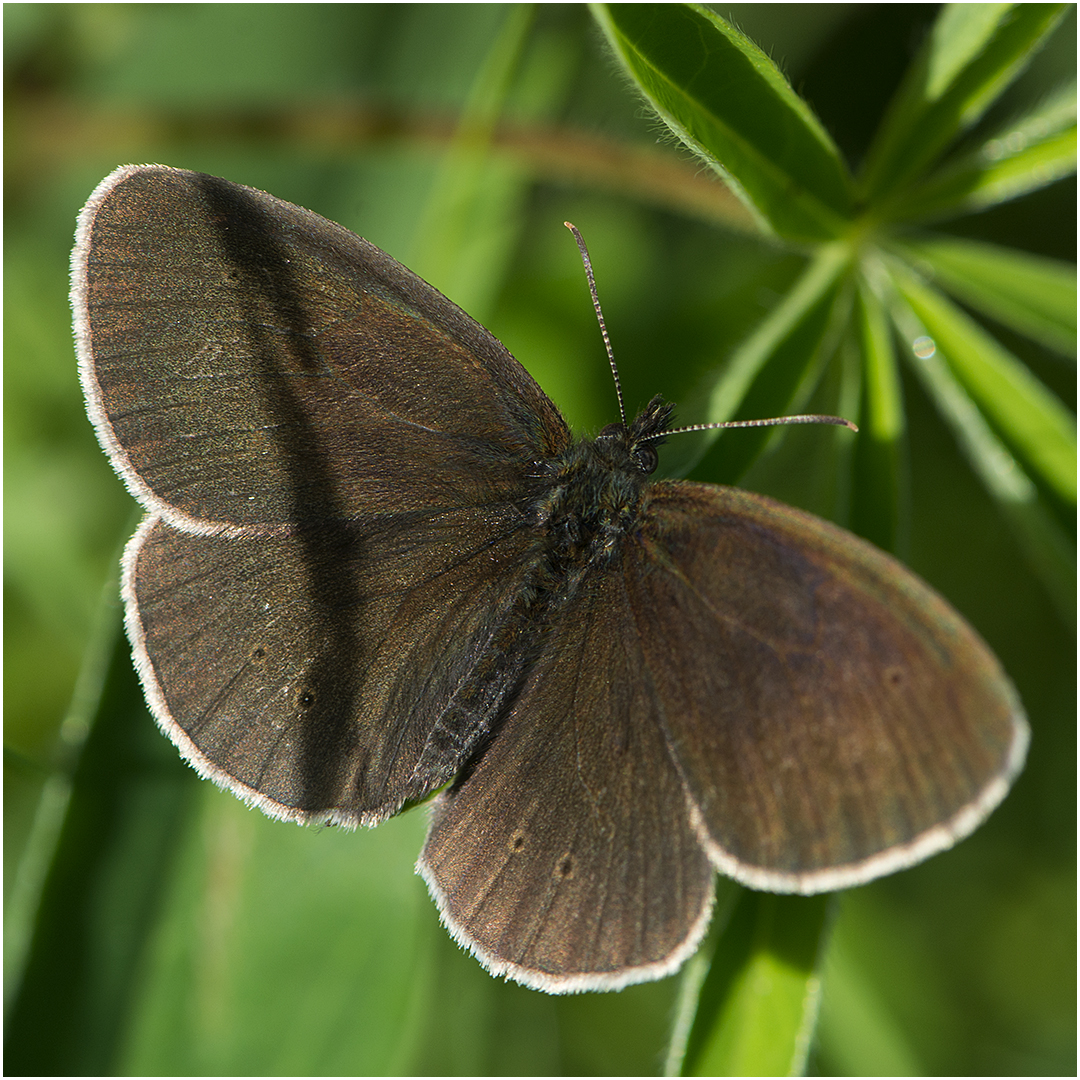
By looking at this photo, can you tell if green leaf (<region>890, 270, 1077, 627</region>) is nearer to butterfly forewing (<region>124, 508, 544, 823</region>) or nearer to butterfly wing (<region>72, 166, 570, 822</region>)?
butterfly wing (<region>72, 166, 570, 822</region>)

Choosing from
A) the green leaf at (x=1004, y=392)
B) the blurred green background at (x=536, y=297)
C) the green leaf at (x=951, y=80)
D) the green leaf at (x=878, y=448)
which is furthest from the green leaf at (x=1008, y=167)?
the blurred green background at (x=536, y=297)

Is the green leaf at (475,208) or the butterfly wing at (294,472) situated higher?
the green leaf at (475,208)

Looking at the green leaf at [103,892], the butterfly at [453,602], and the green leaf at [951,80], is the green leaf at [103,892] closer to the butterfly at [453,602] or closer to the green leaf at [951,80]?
the butterfly at [453,602]

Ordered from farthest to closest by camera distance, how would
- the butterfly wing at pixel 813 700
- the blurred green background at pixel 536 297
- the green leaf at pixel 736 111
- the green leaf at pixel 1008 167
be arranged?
the blurred green background at pixel 536 297 → the green leaf at pixel 1008 167 → the green leaf at pixel 736 111 → the butterfly wing at pixel 813 700

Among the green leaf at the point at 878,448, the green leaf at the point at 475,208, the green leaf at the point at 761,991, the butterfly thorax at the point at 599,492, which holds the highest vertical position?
the green leaf at the point at 475,208

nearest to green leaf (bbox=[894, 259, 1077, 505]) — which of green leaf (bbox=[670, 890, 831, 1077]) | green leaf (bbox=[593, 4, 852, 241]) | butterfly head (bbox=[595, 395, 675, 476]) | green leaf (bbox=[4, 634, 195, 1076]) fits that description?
green leaf (bbox=[593, 4, 852, 241])

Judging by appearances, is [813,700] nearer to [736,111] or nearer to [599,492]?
[599,492]

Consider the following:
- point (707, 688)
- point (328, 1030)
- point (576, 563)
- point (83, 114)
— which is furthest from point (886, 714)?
point (83, 114)

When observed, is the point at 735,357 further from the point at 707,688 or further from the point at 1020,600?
the point at 1020,600

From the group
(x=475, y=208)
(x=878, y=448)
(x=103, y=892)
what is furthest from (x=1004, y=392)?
(x=103, y=892)
